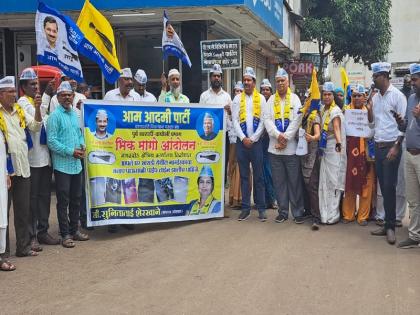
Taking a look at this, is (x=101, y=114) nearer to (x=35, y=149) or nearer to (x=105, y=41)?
(x=35, y=149)

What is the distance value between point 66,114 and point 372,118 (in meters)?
4.07

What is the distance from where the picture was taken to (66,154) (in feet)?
21.4

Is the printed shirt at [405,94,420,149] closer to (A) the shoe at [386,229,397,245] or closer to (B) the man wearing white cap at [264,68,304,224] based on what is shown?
(A) the shoe at [386,229,397,245]

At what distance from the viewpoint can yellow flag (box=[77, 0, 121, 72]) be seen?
736cm

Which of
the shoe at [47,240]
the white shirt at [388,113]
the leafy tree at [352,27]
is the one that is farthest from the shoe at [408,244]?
the leafy tree at [352,27]

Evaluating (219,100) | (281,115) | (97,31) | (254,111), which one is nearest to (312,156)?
(281,115)

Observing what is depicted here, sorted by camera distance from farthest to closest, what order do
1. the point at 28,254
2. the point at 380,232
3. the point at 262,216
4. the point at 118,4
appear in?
1. the point at 118,4
2. the point at 262,216
3. the point at 380,232
4. the point at 28,254

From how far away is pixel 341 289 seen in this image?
509cm

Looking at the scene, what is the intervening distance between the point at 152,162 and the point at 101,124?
2.95 ft

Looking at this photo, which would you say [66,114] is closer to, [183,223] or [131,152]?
[131,152]

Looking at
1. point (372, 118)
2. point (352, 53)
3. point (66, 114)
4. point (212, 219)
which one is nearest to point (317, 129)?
point (372, 118)

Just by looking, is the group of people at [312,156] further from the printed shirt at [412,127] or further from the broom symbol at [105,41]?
the broom symbol at [105,41]

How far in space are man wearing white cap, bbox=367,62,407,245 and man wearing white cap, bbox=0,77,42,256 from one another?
425 cm

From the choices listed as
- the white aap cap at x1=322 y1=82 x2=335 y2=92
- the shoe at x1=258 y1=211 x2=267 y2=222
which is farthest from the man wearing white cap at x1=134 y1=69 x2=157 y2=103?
the white aap cap at x1=322 y1=82 x2=335 y2=92
